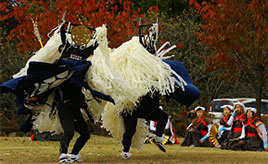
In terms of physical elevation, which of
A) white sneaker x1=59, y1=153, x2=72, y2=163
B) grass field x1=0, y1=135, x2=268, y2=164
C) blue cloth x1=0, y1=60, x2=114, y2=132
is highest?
blue cloth x1=0, y1=60, x2=114, y2=132

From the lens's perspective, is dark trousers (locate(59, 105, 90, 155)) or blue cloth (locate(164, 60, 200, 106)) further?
blue cloth (locate(164, 60, 200, 106))

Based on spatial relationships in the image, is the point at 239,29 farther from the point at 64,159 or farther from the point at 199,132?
the point at 64,159

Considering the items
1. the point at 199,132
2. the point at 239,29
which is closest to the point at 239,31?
the point at 239,29

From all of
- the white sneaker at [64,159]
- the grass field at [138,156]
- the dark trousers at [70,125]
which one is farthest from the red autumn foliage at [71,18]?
the white sneaker at [64,159]

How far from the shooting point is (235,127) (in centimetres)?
1352

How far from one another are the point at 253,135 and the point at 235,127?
590 millimetres

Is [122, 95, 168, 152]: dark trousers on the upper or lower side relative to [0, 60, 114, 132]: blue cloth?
lower

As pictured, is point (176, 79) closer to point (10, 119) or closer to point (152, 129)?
point (152, 129)

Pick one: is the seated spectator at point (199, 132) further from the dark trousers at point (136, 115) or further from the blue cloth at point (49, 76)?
the blue cloth at point (49, 76)

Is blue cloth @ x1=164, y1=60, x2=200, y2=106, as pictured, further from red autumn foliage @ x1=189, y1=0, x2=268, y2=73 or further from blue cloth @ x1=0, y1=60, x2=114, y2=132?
red autumn foliage @ x1=189, y1=0, x2=268, y2=73

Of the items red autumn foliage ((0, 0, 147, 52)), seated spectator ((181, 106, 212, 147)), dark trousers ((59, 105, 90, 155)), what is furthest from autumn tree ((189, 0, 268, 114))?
dark trousers ((59, 105, 90, 155))

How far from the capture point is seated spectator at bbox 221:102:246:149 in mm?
13308

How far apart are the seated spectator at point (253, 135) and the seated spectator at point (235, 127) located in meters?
0.19

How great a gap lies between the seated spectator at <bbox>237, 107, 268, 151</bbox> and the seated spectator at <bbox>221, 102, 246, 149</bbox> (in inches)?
7.3
